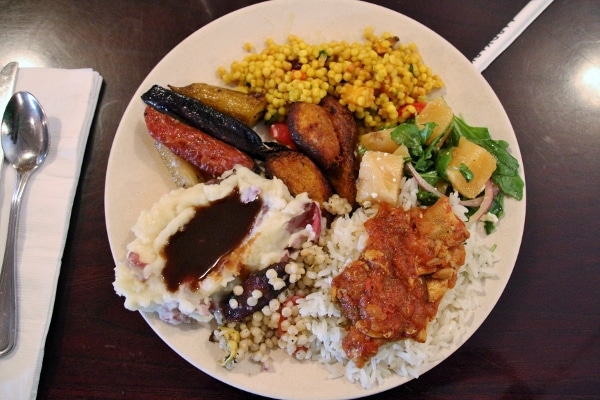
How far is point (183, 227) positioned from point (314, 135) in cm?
100

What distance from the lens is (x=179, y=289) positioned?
9.30ft

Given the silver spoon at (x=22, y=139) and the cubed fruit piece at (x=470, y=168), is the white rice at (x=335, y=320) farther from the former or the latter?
the silver spoon at (x=22, y=139)

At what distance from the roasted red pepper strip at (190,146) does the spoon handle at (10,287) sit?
1.09m

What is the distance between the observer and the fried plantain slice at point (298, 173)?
314 cm

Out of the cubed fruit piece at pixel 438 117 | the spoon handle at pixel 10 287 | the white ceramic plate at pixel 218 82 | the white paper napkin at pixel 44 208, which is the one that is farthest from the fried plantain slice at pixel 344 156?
the spoon handle at pixel 10 287

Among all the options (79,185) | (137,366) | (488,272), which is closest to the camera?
(488,272)

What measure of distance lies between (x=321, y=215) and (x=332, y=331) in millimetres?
711

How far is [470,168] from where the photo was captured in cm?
322

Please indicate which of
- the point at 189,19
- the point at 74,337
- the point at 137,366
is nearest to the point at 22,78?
the point at 189,19

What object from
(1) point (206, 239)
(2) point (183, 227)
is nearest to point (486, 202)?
(1) point (206, 239)

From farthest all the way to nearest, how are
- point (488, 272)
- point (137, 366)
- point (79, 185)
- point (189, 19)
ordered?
1. point (189, 19)
2. point (79, 185)
3. point (137, 366)
4. point (488, 272)

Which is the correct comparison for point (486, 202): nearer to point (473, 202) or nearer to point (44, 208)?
point (473, 202)

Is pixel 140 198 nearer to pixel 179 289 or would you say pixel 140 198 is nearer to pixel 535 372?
pixel 179 289

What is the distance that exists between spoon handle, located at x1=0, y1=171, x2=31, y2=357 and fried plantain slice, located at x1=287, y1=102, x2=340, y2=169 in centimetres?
193
